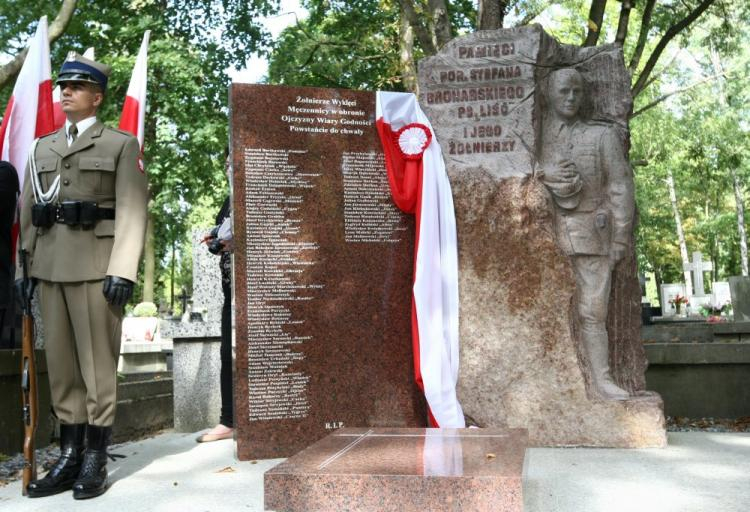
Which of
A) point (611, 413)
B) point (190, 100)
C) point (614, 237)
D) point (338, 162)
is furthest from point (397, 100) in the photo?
point (190, 100)

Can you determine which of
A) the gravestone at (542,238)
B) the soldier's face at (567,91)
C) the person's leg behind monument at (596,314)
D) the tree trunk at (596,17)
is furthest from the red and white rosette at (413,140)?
the tree trunk at (596,17)

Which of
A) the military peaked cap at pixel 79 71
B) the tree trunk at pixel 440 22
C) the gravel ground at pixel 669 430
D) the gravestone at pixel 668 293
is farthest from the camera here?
the gravestone at pixel 668 293

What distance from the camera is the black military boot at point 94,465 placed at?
4.20 metres

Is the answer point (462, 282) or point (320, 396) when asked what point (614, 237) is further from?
point (320, 396)

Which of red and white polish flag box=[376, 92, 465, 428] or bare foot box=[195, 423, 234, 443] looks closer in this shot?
red and white polish flag box=[376, 92, 465, 428]

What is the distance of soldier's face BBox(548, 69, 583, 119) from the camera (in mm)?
5676

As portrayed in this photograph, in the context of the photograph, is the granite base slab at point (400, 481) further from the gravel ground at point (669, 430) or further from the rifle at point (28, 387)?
the gravel ground at point (669, 430)

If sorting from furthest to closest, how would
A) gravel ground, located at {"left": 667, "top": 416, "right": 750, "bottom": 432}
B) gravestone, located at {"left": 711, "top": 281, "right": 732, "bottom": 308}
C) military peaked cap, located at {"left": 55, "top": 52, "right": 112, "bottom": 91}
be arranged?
gravestone, located at {"left": 711, "top": 281, "right": 732, "bottom": 308}
gravel ground, located at {"left": 667, "top": 416, "right": 750, "bottom": 432}
military peaked cap, located at {"left": 55, "top": 52, "right": 112, "bottom": 91}

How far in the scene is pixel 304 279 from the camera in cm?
550

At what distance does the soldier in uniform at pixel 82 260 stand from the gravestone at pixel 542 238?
2355 millimetres

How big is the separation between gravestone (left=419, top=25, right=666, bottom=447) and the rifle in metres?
2.78

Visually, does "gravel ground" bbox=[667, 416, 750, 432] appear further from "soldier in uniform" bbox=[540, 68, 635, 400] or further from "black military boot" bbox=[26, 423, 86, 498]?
"black military boot" bbox=[26, 423, 86, 498]

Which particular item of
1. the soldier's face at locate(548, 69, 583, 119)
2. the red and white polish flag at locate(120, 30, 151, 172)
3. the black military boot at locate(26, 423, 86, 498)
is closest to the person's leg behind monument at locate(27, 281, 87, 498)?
the black military boot at locate(26, 423, 86, 498)

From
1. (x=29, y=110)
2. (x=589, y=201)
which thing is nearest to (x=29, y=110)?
(x=29, y=110)
